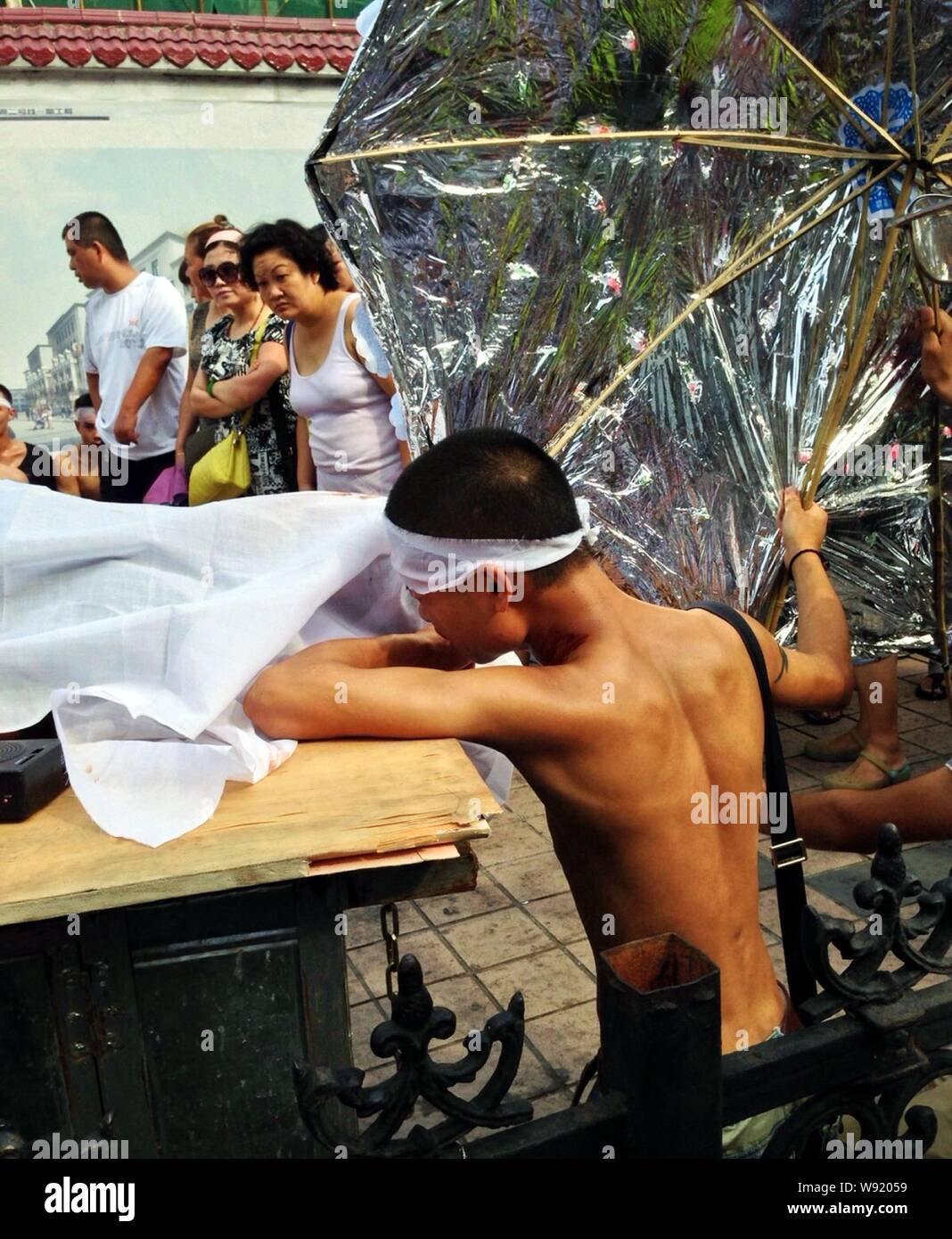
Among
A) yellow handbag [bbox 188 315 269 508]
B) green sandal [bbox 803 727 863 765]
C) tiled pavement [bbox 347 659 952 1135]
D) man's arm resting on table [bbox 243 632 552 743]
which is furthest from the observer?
green sandal [bbox 803 727 863 765]

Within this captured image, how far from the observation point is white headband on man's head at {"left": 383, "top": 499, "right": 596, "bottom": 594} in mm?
1764

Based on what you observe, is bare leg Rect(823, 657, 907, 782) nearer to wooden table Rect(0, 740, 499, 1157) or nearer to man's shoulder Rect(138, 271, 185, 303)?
wooden table Rect(0, 740, 499, 1157)

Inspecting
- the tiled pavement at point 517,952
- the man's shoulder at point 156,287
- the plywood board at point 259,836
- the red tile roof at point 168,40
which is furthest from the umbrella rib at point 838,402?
the red tile roof at point 168,40

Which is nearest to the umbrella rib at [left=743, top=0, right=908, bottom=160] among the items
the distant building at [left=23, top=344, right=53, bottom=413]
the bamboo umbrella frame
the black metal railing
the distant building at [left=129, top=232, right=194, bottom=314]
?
the bamboo umbrella frame

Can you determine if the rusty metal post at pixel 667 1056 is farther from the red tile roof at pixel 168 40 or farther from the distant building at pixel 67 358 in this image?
the red tile roof at pixel 168 40

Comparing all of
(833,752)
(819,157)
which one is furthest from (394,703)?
(833,752)

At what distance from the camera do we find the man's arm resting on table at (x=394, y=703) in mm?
1722

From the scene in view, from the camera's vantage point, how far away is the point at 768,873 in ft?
13.1

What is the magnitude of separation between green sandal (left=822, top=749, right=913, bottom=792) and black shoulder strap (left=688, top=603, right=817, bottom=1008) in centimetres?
255

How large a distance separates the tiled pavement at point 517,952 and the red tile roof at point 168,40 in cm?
801
